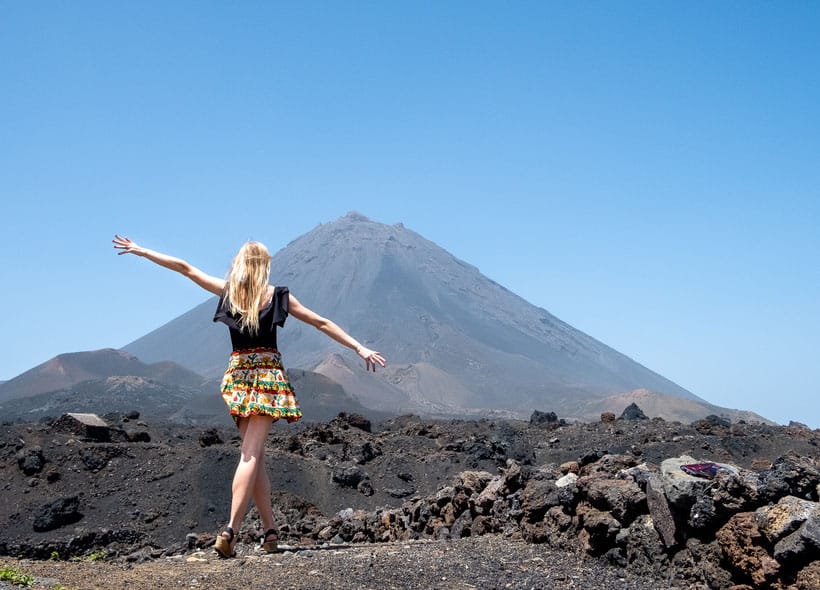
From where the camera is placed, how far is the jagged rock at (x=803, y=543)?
5465mm

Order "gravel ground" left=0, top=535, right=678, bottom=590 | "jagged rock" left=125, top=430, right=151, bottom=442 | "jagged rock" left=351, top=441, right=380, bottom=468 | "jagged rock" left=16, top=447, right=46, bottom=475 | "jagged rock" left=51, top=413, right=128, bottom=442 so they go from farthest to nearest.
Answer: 1. "jagged rock" left=125, top=430, right=151, bottom=442
2. "jagged rock" left=351, top=441, right=380, bottom=468
3. "jagged rock" left=51, top=413, right=128, bottom=442
4. "jagged rock" left=16, top=447, right=46, bottom=475
5. "gravel ground" left=0, top=535, right=678, bottom=590

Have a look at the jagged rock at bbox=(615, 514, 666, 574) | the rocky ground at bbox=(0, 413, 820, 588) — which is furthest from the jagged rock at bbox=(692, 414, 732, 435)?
the jagged rock at bbox=(615, 514, 666, 574)

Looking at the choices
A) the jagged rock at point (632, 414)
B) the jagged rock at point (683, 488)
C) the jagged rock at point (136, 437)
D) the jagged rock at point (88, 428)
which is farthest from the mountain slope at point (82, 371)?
the jagged rock at point (683, 488)

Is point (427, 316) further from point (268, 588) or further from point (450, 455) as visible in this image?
point (268, 588)

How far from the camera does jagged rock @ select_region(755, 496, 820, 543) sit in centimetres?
563

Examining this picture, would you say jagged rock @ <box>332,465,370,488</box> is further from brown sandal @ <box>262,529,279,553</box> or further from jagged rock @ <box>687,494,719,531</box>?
jagged rock @ <box>687,494,719,531</box>

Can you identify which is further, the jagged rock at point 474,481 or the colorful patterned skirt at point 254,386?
the jagged rock at point 474,481

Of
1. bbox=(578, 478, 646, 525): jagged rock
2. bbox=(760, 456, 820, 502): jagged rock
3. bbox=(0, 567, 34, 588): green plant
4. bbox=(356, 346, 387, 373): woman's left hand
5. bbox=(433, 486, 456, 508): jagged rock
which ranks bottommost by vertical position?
bbox=(0, 567, 34, 588): green plant

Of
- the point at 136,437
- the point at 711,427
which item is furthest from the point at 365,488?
the point at 711,427

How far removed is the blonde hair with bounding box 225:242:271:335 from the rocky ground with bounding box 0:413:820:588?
172 cm

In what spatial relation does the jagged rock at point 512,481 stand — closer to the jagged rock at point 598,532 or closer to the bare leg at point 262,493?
the jagged rock at point 598,532

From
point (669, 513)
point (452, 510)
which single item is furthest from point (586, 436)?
point (669, 513)

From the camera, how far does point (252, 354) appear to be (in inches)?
271

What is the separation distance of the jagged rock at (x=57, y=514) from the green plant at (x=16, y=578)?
37.2 ft
